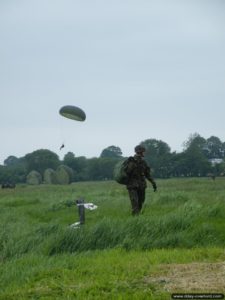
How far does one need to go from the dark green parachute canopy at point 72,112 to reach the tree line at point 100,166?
62.3 meters

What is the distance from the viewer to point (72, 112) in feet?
57.4

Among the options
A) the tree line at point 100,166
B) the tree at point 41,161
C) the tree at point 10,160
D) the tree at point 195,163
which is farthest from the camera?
the tree at point 10,160

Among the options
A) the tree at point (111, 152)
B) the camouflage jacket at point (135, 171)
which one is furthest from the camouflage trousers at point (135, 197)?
the tree at point (111, 152)

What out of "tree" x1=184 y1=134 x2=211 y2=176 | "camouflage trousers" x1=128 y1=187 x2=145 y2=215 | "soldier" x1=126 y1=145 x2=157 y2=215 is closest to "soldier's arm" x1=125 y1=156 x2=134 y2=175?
"soldier" x1=126 y1=145 x2=157 y2=215

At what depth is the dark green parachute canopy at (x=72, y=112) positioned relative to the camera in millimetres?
17438

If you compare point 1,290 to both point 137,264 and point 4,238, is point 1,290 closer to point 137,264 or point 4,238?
point 137,264

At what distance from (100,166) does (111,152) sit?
45440mm

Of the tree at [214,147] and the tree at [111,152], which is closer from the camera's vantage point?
the tree at [214,147]

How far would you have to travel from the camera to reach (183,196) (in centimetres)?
1948

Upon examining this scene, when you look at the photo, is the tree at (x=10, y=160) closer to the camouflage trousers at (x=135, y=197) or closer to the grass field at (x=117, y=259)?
the camouflage trousers at (x=135, y=197)

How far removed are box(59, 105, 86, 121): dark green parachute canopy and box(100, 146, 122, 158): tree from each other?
12676 cm

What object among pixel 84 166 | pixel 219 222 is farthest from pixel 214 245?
pixel 84 166

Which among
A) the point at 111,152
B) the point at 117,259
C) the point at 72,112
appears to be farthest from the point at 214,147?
the point at 117,259

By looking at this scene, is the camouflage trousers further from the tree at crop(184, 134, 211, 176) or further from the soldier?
the tree at crop(184, 134, 211, 176)
